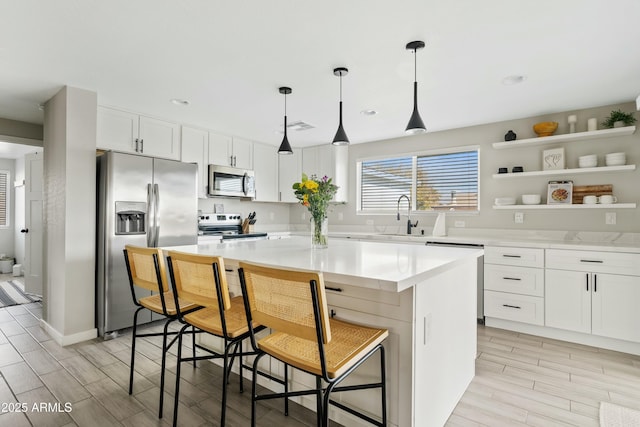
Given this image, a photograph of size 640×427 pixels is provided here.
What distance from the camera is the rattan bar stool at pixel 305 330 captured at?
3.81 feet

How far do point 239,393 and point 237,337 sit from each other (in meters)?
0.80

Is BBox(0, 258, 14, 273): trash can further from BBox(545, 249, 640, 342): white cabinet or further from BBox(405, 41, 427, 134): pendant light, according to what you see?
BBox(545, 249, 640, 342): white cabinet

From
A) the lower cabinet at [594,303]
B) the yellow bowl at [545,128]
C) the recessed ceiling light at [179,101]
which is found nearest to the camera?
the lower cabinet at [594,303]

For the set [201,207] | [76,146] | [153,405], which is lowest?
[153,405]

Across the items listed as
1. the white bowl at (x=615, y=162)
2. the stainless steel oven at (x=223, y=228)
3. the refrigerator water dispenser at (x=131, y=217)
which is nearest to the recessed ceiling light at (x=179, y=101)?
the refrigerator water dispenser at (x=131, y=217)

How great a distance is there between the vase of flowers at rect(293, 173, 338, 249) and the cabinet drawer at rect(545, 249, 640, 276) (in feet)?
7.95

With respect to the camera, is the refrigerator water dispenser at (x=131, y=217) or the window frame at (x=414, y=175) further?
the window frame at (x=414, y=175)

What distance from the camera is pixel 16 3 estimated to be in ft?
6.01

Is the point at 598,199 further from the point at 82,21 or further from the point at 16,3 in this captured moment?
the point at 16,3

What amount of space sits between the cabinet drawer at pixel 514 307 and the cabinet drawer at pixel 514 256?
1.10 ft

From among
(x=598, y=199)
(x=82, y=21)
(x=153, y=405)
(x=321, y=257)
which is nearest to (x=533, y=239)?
(x=598, y=199)

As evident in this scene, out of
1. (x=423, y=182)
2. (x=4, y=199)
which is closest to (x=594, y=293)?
(x=423, y=182)

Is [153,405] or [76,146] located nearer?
[153,405]

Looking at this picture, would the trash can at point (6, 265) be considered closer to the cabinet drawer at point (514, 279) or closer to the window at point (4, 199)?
the window at point (4, 199)
